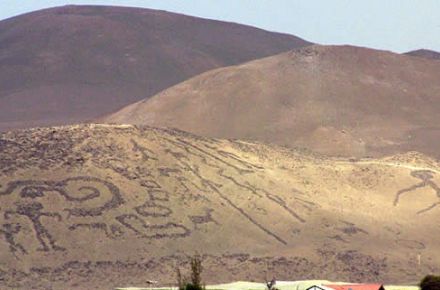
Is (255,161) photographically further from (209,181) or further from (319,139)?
(319,139)

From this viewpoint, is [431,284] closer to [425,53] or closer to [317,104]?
[317,104]

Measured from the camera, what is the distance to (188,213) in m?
80.1

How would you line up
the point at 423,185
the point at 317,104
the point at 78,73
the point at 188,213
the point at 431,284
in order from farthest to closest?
the point at 78,73 → the point at 317,104 → the point at 423,185 → the point at 188,213 → the point at 431,284

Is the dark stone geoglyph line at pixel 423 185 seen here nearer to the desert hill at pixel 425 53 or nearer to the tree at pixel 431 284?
the tree at pixel 431 284

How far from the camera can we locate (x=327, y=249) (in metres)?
80.8

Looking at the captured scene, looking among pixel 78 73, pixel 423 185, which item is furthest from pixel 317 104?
pixel 78 73

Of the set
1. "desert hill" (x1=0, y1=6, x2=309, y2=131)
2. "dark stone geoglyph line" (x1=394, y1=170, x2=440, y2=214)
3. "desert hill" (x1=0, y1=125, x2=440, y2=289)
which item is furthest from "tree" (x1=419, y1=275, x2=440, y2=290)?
"desert hill" (x1=0, y1=6, x2=309, y2=131)

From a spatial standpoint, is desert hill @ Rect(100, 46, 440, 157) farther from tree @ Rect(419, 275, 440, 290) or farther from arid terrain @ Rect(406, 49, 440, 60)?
tree @ Rect(419, 275, 440, 290)

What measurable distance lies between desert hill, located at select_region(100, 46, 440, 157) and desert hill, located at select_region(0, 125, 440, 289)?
20.5 m

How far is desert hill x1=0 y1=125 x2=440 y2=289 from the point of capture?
7506cm

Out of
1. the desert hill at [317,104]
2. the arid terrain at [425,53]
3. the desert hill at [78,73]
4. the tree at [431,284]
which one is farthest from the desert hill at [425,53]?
the tree at [431,284]

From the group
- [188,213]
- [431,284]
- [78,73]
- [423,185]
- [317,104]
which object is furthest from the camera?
[78,73]

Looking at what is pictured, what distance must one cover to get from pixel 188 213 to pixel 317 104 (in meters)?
47.5

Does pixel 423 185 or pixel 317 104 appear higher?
pixel 317 104
